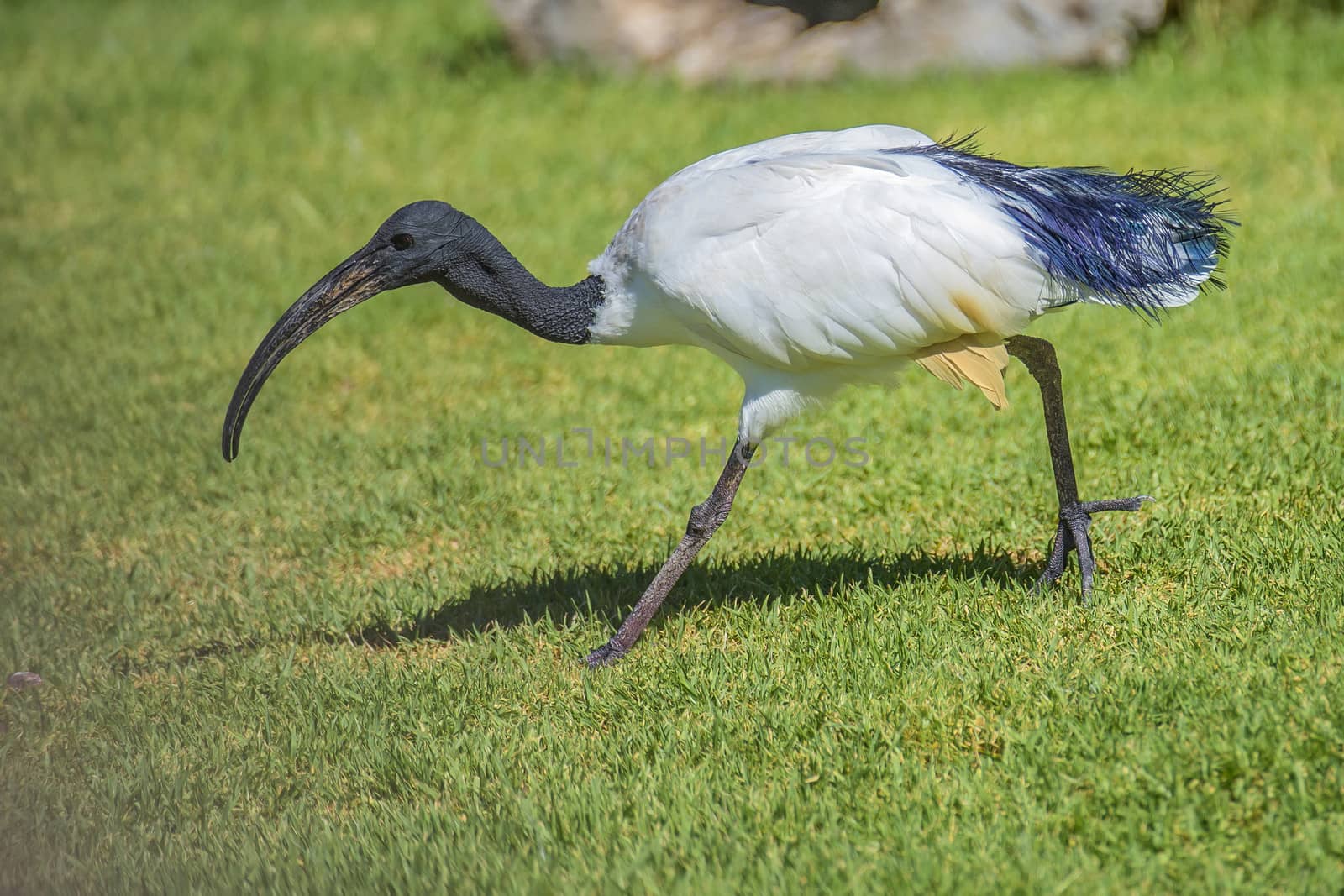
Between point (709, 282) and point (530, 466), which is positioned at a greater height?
point (709, 282)

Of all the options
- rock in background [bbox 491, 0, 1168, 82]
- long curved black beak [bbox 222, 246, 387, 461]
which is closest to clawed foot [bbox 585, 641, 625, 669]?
long curved black beak [bbox 222, 246, 387, 461]

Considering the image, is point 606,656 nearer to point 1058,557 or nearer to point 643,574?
point 643,574

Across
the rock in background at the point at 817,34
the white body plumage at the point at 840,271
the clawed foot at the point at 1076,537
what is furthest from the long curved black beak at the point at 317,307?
the rock in background at the point at 817,34

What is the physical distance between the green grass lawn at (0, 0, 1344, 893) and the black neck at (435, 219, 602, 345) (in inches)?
35.6

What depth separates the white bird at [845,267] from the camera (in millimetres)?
3672

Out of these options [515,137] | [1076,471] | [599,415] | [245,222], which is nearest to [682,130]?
[515,137]

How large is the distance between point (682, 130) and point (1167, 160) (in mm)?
2989

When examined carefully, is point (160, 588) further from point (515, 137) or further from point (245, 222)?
point (515, 137)

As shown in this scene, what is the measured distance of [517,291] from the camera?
4.21 meters

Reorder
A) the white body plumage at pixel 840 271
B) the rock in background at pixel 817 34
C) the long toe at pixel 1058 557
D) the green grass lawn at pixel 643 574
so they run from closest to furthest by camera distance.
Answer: the green grass lawn at pixel 643 574 < the white body plumage at pixel 840 271 < the long toe at pixel 1058 557 < the rock in background at pixel 817 34

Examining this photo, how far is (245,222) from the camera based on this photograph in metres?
8.86

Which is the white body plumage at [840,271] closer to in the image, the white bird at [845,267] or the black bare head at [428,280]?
the white bird at [845,267]

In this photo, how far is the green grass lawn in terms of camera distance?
314cm

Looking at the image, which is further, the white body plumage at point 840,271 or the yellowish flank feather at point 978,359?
the yellowish flank feather at point 978,359
